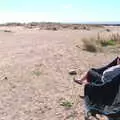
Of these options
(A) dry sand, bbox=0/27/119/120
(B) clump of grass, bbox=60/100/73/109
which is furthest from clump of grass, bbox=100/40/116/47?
(B) clump of grass, bbox=60/100/73/109

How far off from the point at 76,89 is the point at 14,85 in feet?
5.21

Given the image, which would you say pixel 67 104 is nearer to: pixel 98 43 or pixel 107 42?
pixel 98 43

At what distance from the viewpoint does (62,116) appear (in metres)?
8.00

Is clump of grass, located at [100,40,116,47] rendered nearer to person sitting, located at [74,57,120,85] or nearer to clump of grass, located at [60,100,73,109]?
clump of grass, located at [60,100,73,109]

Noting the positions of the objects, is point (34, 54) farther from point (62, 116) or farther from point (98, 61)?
point (62, 116)

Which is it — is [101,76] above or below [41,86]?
above

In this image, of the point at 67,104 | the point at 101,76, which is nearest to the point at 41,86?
the point at 67,104

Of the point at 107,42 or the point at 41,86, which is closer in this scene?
the point at 41,86

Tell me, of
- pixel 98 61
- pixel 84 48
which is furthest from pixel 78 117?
pixel 84 48

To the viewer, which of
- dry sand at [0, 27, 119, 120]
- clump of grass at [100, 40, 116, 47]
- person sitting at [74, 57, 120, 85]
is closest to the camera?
person sitting at [74, 57, 120, 85]

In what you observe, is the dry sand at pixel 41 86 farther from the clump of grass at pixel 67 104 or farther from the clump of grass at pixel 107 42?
the clump of grass at pixel 107 42

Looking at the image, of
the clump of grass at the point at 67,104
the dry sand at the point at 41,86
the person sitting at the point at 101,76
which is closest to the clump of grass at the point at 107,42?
the dry sand at the point at 41,86

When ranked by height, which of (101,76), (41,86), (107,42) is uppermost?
(101,76)

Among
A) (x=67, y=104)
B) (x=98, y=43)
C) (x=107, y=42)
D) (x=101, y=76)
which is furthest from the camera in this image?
(x=107, y=42)
